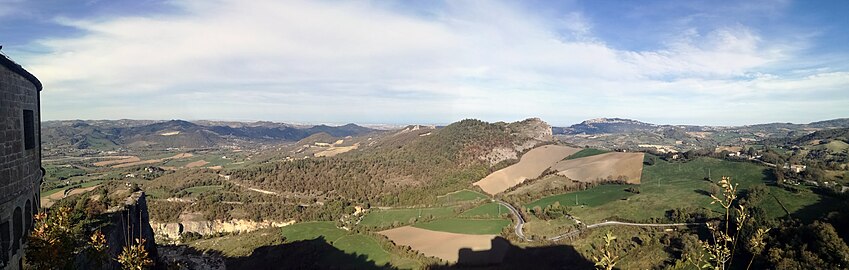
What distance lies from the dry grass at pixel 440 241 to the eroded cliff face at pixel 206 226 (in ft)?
69.6

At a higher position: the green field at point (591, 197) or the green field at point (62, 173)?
the green field at point (591, 197)

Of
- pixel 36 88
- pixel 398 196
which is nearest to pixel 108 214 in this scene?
pixel 36 88

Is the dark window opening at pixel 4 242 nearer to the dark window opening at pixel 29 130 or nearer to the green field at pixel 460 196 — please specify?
the dark window opening at pixel 29 130

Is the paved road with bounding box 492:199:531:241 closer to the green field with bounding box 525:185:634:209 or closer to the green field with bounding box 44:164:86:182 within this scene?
the green field with bounding box 525:185:634:209

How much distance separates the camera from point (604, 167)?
72500mm

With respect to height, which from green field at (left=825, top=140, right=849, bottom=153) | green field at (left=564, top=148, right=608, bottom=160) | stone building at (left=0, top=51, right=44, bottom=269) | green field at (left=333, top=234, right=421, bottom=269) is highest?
stone building at (left=0, top=51, right=44, bottom=269)

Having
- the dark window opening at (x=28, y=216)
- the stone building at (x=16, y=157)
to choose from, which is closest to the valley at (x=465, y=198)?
the dark window opening at (x=28, y=216)

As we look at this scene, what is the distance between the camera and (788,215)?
37500 mm

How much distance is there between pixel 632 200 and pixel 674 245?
1528cm

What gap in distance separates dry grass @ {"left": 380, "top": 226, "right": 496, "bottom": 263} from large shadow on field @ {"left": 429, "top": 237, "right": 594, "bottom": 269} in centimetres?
88

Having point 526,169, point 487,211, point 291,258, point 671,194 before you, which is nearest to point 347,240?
point 291,258

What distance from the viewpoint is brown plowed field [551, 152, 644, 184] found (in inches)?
2641

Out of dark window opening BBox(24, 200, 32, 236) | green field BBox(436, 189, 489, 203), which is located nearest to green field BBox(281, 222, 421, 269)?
green field BBox(436, 189, 489, 203)

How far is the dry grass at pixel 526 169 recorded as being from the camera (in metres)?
74.9
